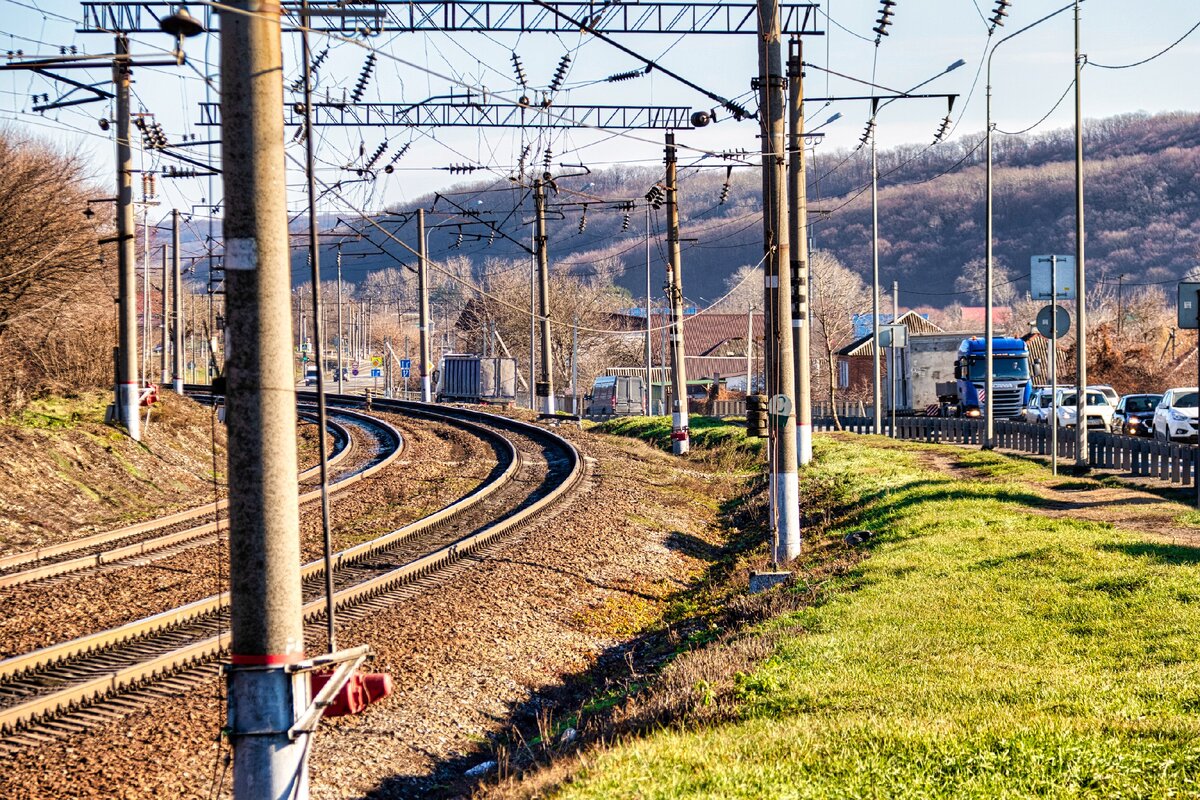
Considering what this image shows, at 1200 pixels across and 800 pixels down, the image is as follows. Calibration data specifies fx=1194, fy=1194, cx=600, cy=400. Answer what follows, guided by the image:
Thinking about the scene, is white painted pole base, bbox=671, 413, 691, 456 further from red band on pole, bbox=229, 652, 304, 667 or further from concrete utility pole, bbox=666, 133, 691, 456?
red band on pole, bbox=229, 652, 304, 667

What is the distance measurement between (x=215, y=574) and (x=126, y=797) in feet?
25.5

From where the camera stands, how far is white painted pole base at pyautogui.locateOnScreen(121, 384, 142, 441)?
26.8m

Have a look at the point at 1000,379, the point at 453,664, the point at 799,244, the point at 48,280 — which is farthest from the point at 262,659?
the point at 1000,379

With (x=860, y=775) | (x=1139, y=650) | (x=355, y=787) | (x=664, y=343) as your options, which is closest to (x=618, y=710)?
(x=355, y=787)

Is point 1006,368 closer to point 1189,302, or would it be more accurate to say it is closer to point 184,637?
point 1189,302

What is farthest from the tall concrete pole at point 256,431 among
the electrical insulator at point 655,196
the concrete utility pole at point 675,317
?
the electrical insulator at point 655,196

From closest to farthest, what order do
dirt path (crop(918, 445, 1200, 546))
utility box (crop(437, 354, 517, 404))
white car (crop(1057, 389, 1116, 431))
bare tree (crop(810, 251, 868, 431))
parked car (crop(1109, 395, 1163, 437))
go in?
1. dirt path (crop(918, 445, 1200, 546))
2. parked car (crop(1109, 395, 1163, 437))
3. white car (crop(1057, 389, 1116, 431))
4. utility box (crop(437, 354, 517, 404))
5. bare tree (crop(810, 251, 868, 431))

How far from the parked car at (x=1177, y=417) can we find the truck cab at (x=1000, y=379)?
14.3 meters

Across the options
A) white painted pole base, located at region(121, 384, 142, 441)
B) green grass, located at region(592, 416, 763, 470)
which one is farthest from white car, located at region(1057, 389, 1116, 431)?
white painted pole base, located at region(121, 384, 142, 441)

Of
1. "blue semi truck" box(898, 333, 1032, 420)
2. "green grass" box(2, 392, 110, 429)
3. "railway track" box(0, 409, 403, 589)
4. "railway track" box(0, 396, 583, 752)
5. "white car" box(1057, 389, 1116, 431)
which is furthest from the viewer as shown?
"blue semi truck" box(898, 333, 1032, 420)

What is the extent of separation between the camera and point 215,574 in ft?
51.0

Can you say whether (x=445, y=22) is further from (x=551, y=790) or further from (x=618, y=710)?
(x=551, y=790)

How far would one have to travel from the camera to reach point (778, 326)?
1781 cm

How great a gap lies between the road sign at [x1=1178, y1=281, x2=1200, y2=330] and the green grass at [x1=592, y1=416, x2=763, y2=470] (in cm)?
1549
